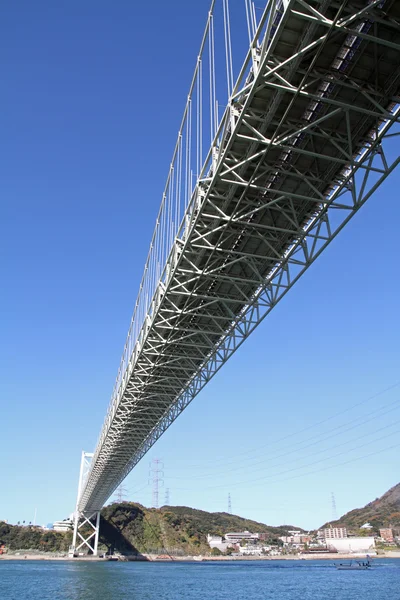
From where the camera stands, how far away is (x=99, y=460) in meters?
49.0

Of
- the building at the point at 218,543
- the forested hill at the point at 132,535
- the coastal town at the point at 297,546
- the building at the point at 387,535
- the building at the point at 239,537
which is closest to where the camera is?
the forested hill at the point at 132,535

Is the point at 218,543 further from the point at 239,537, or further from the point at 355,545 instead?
the point at 355,545

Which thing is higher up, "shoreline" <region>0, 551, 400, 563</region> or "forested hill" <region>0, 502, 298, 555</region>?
"forested hill" <region>0, 502, 298, 555</region>

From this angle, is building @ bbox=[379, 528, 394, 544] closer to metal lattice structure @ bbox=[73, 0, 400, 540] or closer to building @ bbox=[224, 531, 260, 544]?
building @ bbox=[224, 531, 260, 544]

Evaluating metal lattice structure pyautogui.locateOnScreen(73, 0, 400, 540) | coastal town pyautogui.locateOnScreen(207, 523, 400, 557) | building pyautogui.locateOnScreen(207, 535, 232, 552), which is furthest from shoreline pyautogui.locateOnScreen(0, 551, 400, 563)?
metal lattice structure pyautogui.locateOnScreen(73, 0, 400, 540)

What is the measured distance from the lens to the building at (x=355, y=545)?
138 meters

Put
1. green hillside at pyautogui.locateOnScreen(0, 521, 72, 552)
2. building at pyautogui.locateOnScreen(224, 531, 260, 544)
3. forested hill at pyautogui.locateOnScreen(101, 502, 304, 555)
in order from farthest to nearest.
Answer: building at pyautogui.locateOnScreen(224, 531, 260, 544) → forested hill at pyautogui.locateOnScreen(101, 502, 304, 555) → green hillside at pyautogui.locateOnScreen(0, 521, 72, 552)

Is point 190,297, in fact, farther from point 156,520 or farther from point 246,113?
point 156,520

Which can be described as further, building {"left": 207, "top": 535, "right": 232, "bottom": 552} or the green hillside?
building {"left": 207, "top": 535, "right": 232, "bottom": 552}

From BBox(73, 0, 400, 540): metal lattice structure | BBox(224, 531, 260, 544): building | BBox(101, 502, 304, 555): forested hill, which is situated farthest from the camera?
BBox(224, 531, 260, 544): building

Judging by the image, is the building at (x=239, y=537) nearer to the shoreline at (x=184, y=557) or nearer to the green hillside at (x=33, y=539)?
the shoreline at (x=184, y=557)

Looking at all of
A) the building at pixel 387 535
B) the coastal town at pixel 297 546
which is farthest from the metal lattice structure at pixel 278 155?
the building at pixel 387 535

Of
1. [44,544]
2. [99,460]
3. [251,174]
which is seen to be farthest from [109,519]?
[251,174]

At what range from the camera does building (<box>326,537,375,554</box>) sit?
138 meters
